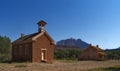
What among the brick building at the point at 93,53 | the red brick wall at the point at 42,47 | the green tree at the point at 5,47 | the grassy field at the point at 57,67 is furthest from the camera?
the brick building at the point at 93,53

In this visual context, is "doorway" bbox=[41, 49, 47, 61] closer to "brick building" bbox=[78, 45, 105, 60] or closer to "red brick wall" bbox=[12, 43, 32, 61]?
"red brick wall" bbox=[12, 43, 32, 61]

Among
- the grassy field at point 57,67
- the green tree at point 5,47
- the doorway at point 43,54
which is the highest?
the green tree at point 5,47

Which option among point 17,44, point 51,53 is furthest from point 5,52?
point 51,53

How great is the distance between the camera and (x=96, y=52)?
89125mm

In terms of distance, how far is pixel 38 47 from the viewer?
47562 mm

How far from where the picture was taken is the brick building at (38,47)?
1838 inches

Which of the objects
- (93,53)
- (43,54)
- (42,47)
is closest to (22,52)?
(43,54)

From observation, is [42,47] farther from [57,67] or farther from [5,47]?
[5,47]

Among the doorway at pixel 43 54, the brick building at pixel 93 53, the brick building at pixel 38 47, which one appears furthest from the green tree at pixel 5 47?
the brick building at pixel 93 53

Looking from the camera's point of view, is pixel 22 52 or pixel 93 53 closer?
pixel 22 52

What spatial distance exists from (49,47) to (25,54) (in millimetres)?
4616

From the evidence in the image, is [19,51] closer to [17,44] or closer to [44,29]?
[17,44]

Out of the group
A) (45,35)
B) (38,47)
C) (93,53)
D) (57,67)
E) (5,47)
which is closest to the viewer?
(57,67)

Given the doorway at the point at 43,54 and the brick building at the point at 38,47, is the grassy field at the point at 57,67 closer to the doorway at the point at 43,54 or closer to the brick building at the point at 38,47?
the brick building at the point at 38,47
